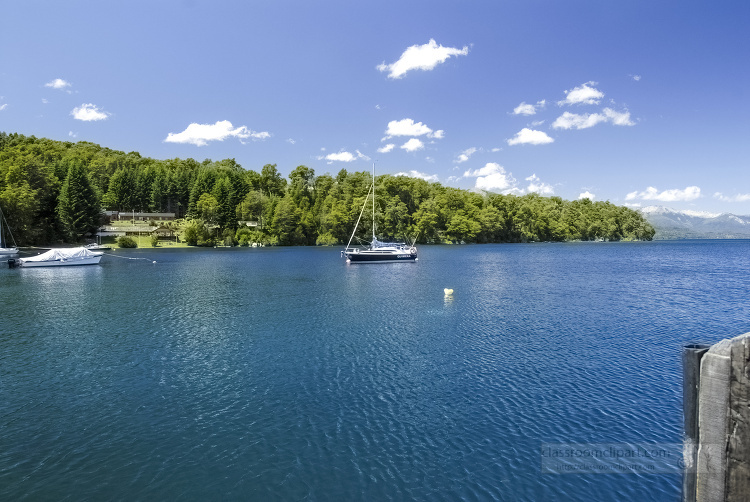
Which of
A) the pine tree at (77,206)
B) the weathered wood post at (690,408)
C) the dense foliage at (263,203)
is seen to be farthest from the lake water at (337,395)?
the dense foliage at (263,203)

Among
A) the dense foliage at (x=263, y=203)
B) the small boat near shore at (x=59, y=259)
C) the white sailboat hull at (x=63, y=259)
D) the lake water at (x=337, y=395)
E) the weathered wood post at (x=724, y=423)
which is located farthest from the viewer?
the dense foliage at (x=263, y=203)

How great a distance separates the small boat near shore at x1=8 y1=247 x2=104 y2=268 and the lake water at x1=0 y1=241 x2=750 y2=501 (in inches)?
1591

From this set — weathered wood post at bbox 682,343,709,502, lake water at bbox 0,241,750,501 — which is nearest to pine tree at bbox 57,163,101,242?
lake water at bbox 0,241,750,501

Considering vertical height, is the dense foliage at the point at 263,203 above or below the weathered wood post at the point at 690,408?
above

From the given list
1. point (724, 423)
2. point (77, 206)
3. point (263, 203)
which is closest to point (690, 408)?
point (724, 423)

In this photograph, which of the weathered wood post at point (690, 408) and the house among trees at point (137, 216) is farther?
the house among trees at point (137, 216)

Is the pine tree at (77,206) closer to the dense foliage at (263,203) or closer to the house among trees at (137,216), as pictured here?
the dense foliage at (263,203)

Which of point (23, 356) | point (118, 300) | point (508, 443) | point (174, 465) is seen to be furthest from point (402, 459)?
point (118, 300)

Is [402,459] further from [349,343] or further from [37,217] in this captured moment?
[37,217]

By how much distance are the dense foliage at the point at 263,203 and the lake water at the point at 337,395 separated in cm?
10391

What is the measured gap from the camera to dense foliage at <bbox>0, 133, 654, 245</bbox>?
12050 cm

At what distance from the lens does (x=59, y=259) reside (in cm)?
7125

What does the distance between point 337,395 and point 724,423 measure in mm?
15142

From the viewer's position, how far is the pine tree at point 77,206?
116 m
